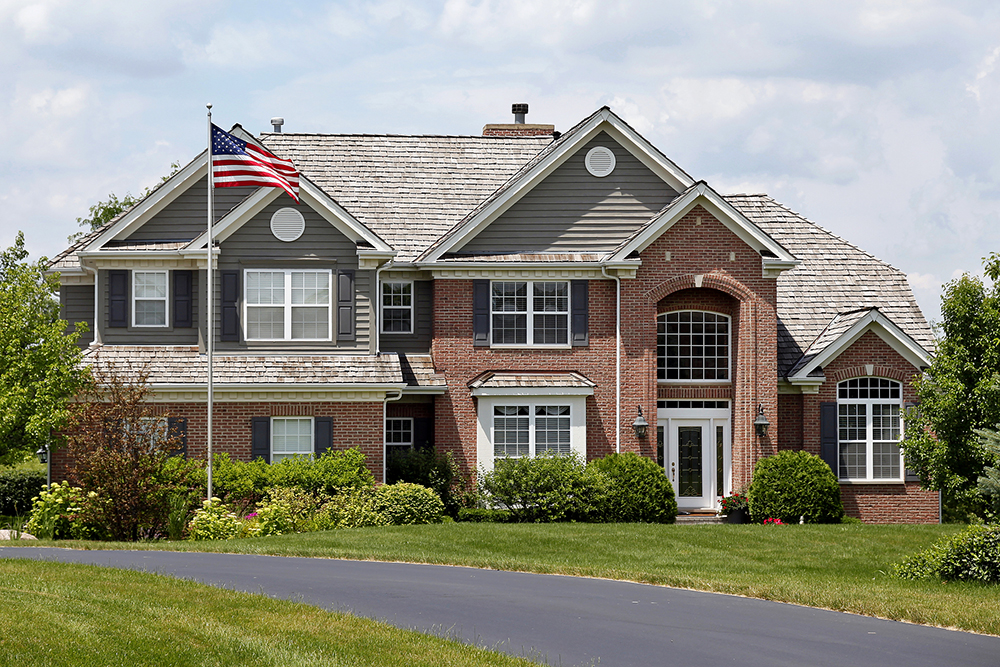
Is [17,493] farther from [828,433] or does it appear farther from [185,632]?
[828,433]

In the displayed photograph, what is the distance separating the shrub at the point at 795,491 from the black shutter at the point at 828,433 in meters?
1.61

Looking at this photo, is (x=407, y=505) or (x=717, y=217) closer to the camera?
(x=407, y=505)

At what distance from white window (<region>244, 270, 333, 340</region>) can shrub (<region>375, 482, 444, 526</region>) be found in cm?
457

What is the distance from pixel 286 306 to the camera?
27609 millimetres

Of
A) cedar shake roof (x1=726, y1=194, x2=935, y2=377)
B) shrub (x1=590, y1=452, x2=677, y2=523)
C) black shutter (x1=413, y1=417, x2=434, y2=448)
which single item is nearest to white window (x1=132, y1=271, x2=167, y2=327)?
black shutter (x1=413, y1=417, x2=434, y2=448)

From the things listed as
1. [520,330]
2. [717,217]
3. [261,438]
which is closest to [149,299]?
[261,438]

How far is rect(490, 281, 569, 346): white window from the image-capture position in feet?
94.1

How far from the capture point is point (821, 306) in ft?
103

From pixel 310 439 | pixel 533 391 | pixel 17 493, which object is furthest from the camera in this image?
pixel 17 493

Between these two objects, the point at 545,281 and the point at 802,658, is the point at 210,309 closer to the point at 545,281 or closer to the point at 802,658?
the point at 545,281

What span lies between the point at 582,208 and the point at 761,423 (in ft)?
23.5

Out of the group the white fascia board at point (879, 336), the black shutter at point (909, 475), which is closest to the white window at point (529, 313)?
the white fascia board at point (879, 336)

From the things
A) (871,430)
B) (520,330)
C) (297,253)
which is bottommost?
(871,430)

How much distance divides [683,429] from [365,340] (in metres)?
8.64
